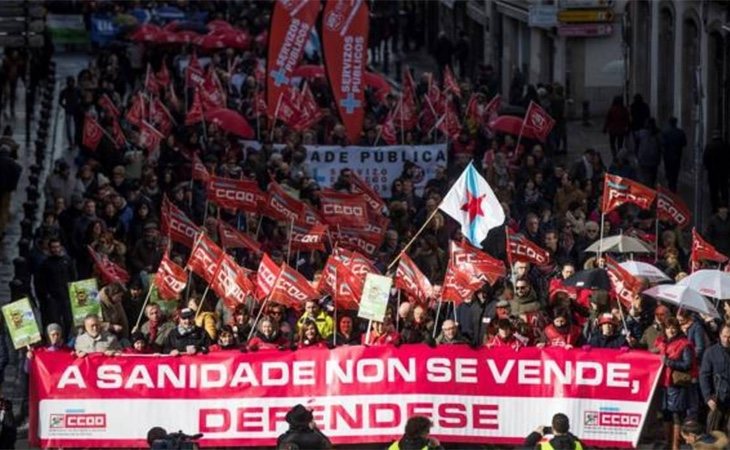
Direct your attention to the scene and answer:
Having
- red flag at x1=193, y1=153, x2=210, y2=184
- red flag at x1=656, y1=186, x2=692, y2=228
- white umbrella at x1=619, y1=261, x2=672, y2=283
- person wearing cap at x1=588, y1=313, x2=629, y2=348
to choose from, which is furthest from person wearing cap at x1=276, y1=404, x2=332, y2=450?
red flag at x1=193, y1=153, x2=210, y2=184

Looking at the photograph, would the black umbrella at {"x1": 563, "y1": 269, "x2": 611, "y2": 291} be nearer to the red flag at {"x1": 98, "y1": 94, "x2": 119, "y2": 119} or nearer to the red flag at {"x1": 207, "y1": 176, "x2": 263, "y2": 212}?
the red flag at {"x1": 207, "y1": 176, "x2": 263, "y2": 212}

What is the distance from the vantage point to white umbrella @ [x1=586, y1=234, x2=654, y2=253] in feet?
84.6

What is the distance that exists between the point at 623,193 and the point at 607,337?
472 centimetres

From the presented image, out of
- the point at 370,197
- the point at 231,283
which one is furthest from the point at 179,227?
the point at 231,283

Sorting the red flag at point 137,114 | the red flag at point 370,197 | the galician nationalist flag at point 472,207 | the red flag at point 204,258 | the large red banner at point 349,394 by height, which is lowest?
the large red banner at point 349,394

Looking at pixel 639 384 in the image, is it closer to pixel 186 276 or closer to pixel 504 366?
pixel 504 366

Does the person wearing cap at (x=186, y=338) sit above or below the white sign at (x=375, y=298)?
below

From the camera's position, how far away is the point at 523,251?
24.8m

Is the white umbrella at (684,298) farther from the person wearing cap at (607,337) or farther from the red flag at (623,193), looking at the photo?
the red flag at (623,193)

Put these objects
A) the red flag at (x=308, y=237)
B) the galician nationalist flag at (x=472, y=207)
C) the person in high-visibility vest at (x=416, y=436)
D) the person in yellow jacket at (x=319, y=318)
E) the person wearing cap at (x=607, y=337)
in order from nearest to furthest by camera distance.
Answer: the person in high-visibility vest at (x=416, y=436) < the person wearing cap at (x=607, y=337) < the person in yellow jacket at (x=319, y=318) < the galician nationalist flag at (x=472, y=207) < the red flag at (x=308, y=237)

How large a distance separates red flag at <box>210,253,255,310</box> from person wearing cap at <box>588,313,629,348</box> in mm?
3283

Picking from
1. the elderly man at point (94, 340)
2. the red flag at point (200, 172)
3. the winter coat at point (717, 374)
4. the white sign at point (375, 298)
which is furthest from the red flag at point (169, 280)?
the red flag at point (200, 172)

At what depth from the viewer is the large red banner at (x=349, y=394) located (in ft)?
70.5

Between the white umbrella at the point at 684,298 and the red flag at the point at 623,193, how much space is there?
3616 mm
